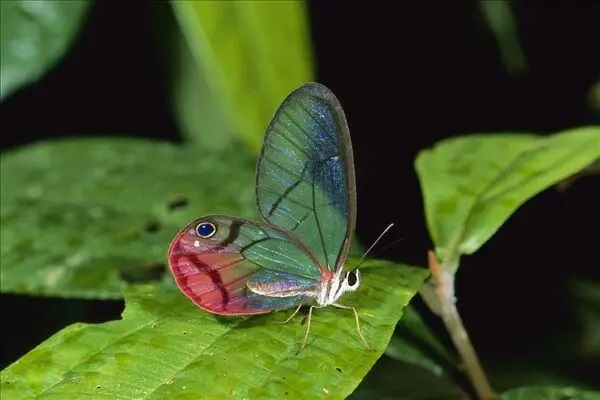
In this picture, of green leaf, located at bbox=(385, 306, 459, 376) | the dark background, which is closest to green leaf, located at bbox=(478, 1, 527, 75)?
the dark background

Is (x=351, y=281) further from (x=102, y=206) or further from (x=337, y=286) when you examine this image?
(x=102, y=206)

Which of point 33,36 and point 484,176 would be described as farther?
point 33,36

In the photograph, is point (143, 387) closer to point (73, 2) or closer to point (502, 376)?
point (73, 2)

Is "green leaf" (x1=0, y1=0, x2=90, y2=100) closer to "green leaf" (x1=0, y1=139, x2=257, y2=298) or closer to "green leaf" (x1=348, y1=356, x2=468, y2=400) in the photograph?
"green leaf" (x1=0, y1=139, x2=257, y2=298)

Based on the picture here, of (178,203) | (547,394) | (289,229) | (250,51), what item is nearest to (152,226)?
(178,203)

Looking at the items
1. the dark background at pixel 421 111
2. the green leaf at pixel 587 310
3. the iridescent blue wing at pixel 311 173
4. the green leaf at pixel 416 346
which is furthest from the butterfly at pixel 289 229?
the green leaf at pixel 587 310

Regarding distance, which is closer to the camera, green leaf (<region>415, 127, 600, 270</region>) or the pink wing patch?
the pink wing patch
